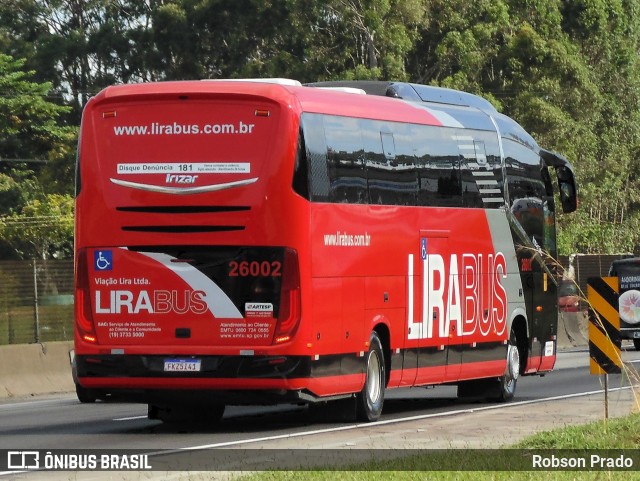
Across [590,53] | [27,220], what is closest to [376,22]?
[590,53]

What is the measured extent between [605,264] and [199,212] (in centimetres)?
3637

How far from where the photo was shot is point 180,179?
52.2 ft

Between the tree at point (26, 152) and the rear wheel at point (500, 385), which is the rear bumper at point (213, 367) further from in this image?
the tree at point (26, 152)

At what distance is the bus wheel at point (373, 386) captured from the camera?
17.3m

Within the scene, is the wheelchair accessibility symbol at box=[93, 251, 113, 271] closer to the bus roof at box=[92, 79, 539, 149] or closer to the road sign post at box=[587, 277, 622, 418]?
the bus roof at box=[92, 79, 539, 149]

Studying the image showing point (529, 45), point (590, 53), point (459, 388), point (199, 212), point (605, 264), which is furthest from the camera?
point (590, 53)

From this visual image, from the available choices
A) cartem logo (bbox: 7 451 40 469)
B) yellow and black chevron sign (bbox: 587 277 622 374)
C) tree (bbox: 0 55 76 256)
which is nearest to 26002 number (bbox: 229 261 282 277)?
cartem logo (bbox: 7 451 40 469)

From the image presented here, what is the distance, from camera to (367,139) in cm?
1752

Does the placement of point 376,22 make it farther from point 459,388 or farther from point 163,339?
point 163,339

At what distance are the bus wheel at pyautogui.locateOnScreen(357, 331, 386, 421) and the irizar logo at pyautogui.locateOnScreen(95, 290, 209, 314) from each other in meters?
2.37

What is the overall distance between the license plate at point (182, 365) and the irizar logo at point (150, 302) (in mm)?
496

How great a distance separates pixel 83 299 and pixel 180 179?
66.5 inches

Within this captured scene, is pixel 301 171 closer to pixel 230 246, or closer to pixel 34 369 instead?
pixel 230 246

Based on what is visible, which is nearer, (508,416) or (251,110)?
(251,110)
